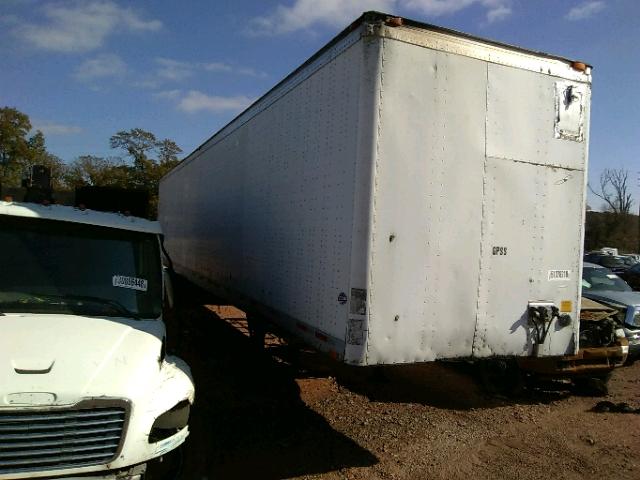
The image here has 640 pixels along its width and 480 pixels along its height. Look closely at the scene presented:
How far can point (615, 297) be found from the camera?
9.43 meters

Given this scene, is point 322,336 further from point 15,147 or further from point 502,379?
point 15,147

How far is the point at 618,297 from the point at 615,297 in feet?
0.19

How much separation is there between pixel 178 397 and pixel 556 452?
3820 millimetres

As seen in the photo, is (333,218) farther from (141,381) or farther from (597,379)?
(597,379)

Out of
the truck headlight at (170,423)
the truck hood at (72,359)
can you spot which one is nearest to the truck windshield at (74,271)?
the truck hood at (72,359)

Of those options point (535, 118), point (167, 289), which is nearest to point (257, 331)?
point (167, 289)

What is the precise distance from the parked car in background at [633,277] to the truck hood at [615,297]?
10.1m

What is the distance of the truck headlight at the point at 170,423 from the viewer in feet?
10.9

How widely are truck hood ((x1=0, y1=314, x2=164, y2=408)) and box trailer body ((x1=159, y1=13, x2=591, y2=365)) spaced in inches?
62.5

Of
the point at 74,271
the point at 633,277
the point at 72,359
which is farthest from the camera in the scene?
the point at 633,277

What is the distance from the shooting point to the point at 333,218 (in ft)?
15.1

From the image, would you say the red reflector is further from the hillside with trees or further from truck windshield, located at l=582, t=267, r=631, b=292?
the hillside with trees

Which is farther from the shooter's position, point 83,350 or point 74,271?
point 74,271

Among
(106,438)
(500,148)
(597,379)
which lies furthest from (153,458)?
(597,379)
